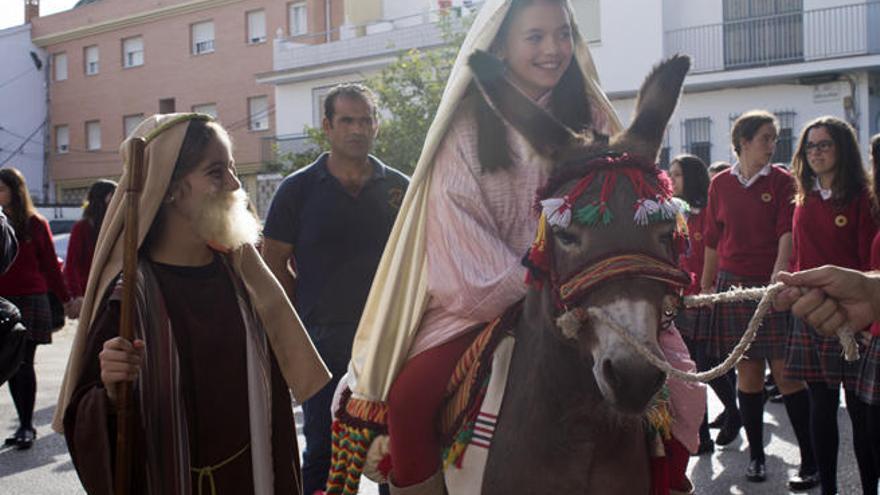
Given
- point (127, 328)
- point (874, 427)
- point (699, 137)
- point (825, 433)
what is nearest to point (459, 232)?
point (127, 328)

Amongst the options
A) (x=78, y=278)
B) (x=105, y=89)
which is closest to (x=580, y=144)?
(x=78, y=278)

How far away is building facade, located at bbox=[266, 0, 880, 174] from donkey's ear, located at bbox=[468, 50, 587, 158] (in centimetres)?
2111

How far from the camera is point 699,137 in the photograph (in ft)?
80.1

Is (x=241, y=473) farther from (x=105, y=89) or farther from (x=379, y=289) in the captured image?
(x=105, y=89)

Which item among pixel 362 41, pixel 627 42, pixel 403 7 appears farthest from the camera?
pixel 403 7

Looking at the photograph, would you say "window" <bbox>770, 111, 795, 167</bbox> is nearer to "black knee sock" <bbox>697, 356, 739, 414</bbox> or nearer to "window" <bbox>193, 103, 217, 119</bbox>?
"black knee sock" <bbox>697, 356, 739, 414</bbox>

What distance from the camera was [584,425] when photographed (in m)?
2.83

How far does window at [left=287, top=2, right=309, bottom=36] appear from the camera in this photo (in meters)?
36.6

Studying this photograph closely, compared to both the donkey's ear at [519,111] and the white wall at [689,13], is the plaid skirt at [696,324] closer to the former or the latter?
the donkey's ear at [519,111]

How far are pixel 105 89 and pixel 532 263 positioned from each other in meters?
43.4

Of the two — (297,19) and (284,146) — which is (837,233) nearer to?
(284,146)

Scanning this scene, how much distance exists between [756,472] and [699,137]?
19.1m

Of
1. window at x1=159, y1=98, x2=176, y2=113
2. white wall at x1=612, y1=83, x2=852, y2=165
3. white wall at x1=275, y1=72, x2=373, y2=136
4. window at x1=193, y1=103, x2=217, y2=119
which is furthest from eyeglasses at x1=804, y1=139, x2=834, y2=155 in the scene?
window at x1=159, y1=98, x2=176, y2=113

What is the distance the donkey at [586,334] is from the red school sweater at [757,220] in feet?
13.2
